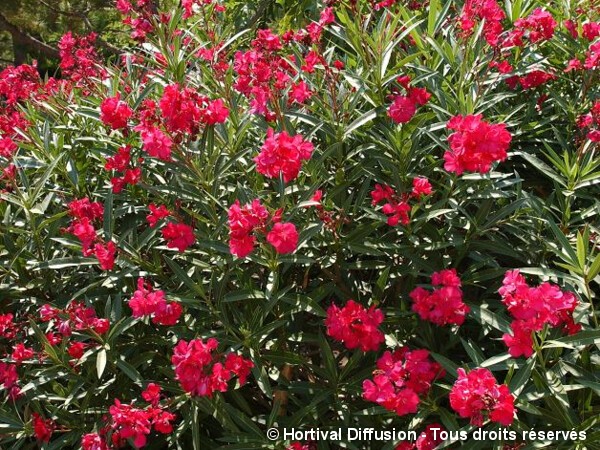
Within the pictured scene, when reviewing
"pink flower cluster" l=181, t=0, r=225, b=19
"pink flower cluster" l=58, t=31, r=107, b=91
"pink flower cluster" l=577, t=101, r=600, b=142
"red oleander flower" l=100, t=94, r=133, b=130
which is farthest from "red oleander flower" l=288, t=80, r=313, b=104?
Answer: "pink flower cluster" l=58, t=31, r=107, b=91

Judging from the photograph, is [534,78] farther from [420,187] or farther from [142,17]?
[142,17]

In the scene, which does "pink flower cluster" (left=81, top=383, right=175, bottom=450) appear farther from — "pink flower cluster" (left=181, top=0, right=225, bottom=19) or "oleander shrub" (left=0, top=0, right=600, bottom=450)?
"pink flower cluster" (left=181, top=0, right=225, bottom=19)

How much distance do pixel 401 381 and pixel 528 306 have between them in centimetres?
37

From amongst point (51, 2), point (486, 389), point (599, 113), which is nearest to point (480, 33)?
point (599, 113)

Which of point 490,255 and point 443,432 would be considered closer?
point 443,432

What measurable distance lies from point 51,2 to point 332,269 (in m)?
6.80

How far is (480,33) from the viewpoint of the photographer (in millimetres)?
2312

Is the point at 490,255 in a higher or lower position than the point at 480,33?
lower

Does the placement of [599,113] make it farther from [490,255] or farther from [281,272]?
[281,272]

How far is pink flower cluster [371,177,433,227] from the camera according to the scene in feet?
6.42

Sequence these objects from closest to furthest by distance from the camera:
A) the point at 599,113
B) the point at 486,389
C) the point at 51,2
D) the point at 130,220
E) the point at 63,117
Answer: the point at 486,389 → the point at 599,113 → the point at 130,220 → the point at 63,117 → the point at 51,2

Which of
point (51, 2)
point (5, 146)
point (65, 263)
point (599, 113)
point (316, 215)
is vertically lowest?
point (51, 2)

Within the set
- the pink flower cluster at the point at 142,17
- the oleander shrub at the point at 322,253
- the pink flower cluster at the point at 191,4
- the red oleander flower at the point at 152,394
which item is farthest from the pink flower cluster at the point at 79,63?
the red oleander flower at the point at 152,394

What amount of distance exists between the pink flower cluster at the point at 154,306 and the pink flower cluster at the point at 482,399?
2.65 feet
